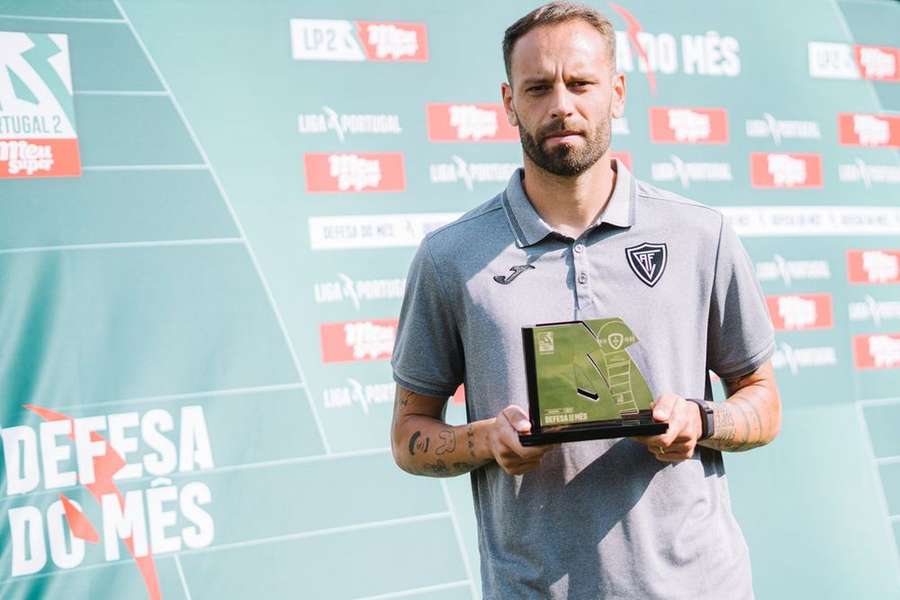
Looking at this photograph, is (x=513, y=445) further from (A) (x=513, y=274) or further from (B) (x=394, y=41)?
(B) (x=394, y=41)

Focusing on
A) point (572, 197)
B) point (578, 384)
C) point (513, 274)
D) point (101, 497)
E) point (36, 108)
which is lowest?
point (101, 497)

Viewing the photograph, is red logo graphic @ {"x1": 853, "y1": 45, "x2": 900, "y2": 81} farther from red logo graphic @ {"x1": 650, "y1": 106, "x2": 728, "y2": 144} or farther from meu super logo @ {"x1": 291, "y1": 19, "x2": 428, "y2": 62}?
meu super logo @ {"x1": 291, "y1": 19, "x2": 428, "y2": 62}

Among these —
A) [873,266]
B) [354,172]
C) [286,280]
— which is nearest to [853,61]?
[873,266]

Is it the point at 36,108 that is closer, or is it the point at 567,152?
the point at 567,152

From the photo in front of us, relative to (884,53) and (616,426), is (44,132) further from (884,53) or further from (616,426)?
(884,53)

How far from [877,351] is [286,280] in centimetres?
188

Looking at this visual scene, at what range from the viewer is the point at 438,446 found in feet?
4.63

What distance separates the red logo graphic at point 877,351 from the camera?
317 centimetres

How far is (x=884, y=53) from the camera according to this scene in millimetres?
3332

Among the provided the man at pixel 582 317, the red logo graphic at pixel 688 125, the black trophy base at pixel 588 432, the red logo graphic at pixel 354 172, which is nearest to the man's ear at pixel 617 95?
the man at pixel 582 317

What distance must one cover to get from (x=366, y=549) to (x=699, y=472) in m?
1.33

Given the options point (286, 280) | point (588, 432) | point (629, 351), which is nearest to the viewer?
point (588, 432)

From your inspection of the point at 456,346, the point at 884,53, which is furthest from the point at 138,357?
the point at 884,53

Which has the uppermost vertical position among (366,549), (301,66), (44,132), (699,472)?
(301,66)
